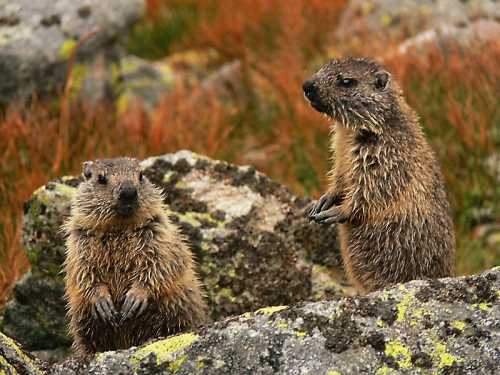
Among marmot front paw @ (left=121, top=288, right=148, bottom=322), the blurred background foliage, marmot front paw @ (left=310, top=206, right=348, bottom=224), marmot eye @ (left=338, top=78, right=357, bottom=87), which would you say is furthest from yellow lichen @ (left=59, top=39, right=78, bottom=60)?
marmot front paw @ (left=121, top=288, right=148, bottom=322)

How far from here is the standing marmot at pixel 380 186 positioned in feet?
20.4

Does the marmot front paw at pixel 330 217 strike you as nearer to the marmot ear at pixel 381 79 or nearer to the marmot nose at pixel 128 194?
the marmot ear at pixel 381 79

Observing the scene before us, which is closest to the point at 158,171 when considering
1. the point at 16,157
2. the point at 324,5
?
the point at 16,157

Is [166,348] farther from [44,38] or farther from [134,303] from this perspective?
[44,38]

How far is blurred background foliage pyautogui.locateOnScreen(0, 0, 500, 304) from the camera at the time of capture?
365 inches

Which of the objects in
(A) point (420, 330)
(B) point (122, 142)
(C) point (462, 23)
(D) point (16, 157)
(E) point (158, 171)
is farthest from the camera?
(C) point (462, 23)

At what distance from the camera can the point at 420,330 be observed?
4172 mm

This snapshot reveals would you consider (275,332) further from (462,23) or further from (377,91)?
(462,23)

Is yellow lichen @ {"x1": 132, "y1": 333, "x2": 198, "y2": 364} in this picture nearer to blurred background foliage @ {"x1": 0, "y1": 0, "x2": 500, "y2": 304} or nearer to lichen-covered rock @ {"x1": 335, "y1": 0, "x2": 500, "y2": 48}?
blurred background foliage @ {"x1": 0, "y1": 0, "x2": 500, "y2": 304}

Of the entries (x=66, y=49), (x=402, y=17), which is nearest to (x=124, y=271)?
(x=66, y=49)

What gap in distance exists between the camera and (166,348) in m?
4.21

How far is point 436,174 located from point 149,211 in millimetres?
2130

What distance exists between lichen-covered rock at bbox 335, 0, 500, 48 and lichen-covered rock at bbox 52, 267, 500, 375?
9.69 metres

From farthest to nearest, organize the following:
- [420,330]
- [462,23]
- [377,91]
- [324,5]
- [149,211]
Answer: [324,5] → [462,23] → [377,91] → [149,211] → [420,330]
